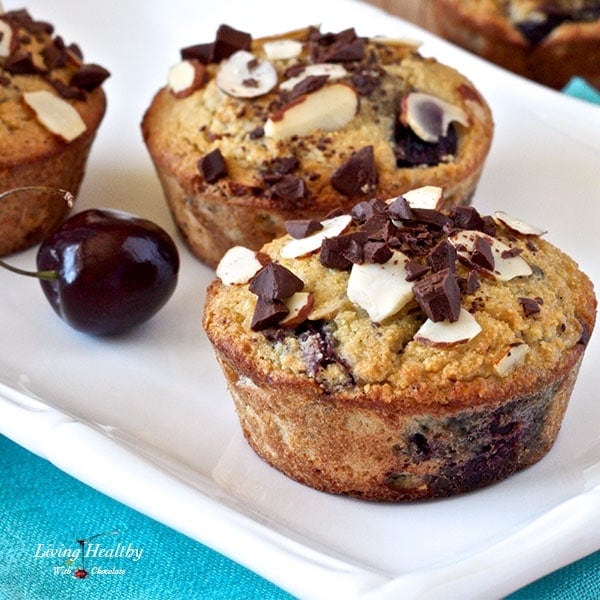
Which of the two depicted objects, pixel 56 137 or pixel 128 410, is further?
pixel 56 137

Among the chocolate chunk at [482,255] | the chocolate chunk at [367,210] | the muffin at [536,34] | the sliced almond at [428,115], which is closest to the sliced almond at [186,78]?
the sliced almond at [428,115]

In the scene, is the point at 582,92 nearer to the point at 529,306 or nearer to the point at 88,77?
the point at 88,77

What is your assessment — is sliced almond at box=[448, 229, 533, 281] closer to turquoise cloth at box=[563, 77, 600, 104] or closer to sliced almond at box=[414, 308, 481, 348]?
sliced almond at box=[414, 308, 481, 348]

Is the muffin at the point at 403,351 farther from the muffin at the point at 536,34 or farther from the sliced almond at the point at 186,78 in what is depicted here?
the muffin at the point at 536,34

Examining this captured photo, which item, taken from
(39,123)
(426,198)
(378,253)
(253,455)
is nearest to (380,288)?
(378,253)

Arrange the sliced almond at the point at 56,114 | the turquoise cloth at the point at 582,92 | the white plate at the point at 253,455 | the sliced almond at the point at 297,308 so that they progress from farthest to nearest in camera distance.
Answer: the turquoise cloth at the point at 582,92, the sliced almond at the point at 56,114, the sliced almond at the point at 297,308, the white plate at the point at 253,455

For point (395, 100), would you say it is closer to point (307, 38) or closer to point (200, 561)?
point (307, 38)

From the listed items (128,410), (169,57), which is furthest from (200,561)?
(169,57)
